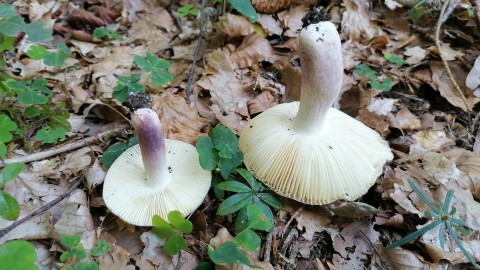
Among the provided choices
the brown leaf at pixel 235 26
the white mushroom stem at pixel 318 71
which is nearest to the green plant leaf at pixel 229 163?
the white mushroom stem at pixel 318 71

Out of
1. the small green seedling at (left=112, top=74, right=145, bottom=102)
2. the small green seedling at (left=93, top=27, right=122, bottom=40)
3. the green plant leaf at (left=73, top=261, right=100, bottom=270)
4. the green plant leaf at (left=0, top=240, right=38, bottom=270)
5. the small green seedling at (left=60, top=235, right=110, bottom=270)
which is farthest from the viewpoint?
the small green seedling at (left=93, top=27, right=122, bottom=40)

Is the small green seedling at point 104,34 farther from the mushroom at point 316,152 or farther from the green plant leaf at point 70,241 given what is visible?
the green plant leaf at point 70,241

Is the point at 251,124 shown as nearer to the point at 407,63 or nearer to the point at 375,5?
the point at 407,63

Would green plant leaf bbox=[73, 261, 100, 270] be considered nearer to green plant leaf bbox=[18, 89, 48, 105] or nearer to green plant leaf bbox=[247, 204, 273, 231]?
green plant leaf bbox=[247, 204, 273, 231]

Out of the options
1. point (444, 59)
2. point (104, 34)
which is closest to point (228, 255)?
point (444, 59)

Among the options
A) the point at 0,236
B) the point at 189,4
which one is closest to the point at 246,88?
the point at 189,4

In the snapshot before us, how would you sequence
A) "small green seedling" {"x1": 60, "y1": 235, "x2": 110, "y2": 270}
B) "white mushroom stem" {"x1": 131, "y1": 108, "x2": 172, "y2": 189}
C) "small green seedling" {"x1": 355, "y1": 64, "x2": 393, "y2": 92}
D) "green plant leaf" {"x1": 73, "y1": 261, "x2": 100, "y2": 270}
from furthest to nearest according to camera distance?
1. "small green seedling" {"x1": 355, "y1": 64, "x2": 393, "y2": 92}
2. "white mushroom stem" {"x1": 131, "y1": 108, "x2": 172, "y2": 189}
3. "small green seedling" {"x1": 60, "y1": 235, "x2": 110, "y2": 270}
4. "green plant leaf" {"x1": 73, "y1": 261, "x2": 100, "y2": 270}

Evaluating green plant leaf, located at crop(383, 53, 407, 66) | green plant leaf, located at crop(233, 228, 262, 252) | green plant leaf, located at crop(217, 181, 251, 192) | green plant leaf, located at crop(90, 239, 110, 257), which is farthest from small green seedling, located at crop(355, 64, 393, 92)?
green plant leaf, located at crop(90, 239, 110, 257)
